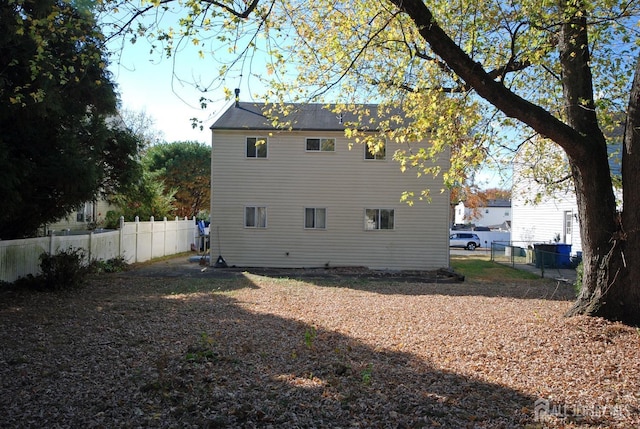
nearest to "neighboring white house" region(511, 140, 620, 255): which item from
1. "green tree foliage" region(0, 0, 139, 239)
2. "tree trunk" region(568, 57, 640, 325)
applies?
"tree trunk" region(568, 57, 640, 325)

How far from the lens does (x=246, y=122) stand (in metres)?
19.8

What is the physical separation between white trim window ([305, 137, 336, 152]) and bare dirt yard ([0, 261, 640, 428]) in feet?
33.5

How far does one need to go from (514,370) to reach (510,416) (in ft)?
4.30

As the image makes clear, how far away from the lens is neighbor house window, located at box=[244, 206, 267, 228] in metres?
19.7

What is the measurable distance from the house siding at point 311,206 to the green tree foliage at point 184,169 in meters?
17.3

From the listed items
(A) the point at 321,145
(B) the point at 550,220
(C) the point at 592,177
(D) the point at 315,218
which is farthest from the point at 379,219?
(C) the point at 592,177

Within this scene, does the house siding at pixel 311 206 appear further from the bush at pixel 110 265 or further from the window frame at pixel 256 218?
the bush at pixel 110 265

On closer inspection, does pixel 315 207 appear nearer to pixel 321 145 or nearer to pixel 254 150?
pixel 321 145

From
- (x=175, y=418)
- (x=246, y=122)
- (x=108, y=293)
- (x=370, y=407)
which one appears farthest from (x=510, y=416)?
(x=246, y=122)

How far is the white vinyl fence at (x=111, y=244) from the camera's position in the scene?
1168 centimetres

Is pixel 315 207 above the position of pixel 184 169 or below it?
below

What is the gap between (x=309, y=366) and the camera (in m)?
5.69

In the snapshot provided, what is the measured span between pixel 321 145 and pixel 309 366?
47.9ft

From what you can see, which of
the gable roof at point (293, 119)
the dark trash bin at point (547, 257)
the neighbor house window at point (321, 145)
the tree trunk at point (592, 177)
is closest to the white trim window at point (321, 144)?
the neighbor house window at point (321, 145)
